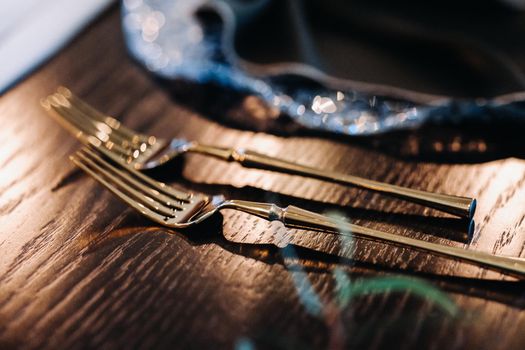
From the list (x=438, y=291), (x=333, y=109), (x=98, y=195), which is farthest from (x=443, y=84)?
(x=98, y=195)

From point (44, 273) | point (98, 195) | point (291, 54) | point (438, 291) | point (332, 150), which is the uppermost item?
point (291, 54)

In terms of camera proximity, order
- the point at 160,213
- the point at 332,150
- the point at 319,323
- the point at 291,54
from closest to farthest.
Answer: the point at 319,323, the point at 160,213, the point at 332,150, the point at 291,54

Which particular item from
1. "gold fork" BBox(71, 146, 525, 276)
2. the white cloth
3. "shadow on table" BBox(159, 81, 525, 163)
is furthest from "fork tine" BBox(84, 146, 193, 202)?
the white cloth

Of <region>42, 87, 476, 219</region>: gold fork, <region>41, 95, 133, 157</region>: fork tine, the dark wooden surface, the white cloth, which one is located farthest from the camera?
the white cloth

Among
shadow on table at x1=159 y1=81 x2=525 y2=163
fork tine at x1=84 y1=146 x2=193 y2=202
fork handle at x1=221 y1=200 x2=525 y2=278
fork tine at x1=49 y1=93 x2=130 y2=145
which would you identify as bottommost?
fork tine at x1=84 y1=146 x2=193 y2=202

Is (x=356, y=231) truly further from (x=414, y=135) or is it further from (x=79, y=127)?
(x=79, y=127)

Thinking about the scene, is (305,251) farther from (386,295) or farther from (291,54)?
(291,54)

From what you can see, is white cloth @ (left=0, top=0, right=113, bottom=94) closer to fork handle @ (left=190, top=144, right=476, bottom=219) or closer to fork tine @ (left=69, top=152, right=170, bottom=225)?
fork tine @ (left=69, top=152, right=170, bottom=225)

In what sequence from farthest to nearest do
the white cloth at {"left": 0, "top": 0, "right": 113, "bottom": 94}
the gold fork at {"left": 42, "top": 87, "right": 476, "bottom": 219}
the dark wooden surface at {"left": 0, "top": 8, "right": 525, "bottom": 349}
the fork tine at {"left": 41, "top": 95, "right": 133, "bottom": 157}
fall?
the white cloth at {"left": 0, "top": 0, "right": 113, "bottom": 94} → the fork tine at {"left": 41, "top": 95, "right": 133, "bottom": 157} → the gold fork at {"left": 42, "top": 87, "right": 476, "bottom": 219} → the dark wooden surface at {"left": 0, "top": 8, "right": 525, "bottom": 349}
